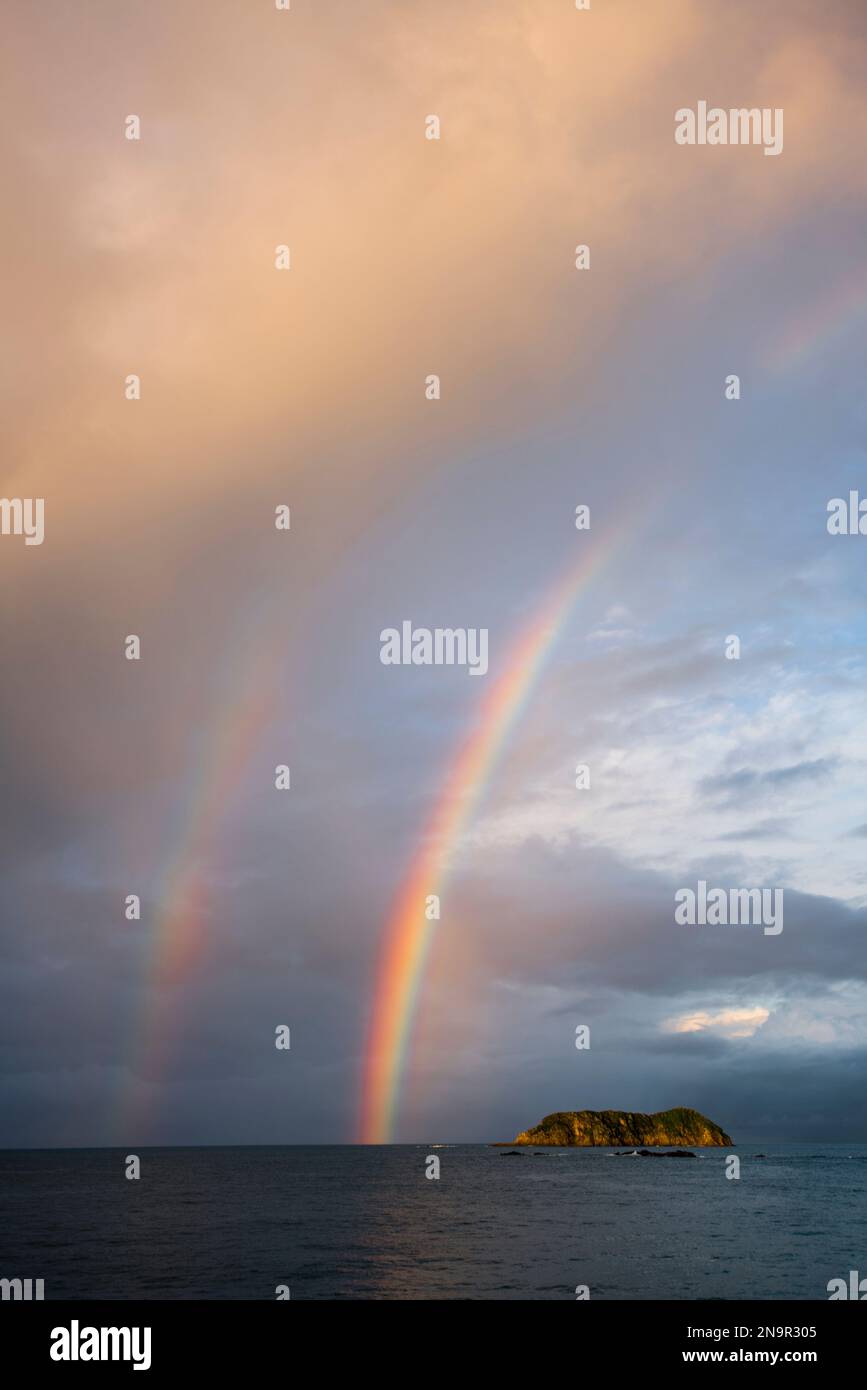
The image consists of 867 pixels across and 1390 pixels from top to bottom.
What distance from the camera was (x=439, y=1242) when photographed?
6769cm

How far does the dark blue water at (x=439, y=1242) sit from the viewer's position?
4962 centimetres

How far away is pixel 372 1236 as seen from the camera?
72.1 metres

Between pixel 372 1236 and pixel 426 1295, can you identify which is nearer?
pixel 426 1295

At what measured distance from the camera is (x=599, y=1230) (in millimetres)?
75688

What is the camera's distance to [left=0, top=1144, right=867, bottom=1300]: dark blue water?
49.6m

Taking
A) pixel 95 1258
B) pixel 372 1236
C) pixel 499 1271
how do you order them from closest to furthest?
1. pixel 499 1271
2. pixel 95 1258
3. pixel 372 1236
